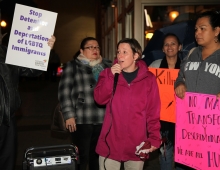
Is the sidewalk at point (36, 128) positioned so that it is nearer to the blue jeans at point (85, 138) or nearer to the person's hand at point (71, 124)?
the blue jeans at point (85, 138)

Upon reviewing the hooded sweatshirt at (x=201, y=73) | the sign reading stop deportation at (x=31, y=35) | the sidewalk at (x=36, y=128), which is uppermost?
the sign reading stop deportation at (x=31, y=35)

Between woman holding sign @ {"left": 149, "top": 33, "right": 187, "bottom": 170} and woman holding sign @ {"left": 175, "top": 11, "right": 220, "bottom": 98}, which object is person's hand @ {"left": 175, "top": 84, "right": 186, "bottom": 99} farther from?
woman holding sign @ {"left": 149, "top": 33, "right": 187, "bottom": 170}

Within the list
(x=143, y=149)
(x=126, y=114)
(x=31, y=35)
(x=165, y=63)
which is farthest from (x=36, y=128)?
(x=143, y=149)

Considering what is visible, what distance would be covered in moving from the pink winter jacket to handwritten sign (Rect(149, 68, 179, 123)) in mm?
847

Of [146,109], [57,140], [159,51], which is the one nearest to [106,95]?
[146,109]

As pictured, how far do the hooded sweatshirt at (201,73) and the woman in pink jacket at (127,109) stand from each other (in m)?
0.37

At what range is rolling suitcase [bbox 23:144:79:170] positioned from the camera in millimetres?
3123

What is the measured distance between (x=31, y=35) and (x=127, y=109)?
1213 millimetres

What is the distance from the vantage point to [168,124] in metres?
4.34

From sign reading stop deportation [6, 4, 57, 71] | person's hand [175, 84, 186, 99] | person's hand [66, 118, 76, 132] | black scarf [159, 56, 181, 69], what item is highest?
sign reading stop deportation [6, 4, 57, 71]

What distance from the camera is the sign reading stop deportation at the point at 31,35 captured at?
12.0ft

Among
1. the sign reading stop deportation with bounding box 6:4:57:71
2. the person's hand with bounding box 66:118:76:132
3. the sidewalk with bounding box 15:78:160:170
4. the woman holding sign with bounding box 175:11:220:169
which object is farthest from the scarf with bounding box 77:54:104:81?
the sidewalk with bounding box 15:78:160:170

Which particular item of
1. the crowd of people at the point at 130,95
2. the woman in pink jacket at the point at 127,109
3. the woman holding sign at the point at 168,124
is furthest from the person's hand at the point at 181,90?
the woman holding sign at the point at 168,124

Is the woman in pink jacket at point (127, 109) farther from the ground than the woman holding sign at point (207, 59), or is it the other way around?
the woman holding sign at point (207, 59)
